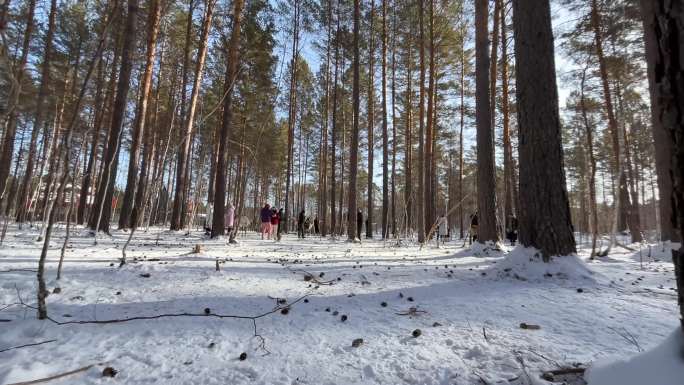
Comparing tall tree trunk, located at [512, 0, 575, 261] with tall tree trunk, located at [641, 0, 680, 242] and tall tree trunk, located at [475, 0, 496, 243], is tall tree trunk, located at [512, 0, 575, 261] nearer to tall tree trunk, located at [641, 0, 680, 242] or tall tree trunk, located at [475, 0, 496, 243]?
tall tree trunk, located at [641, 0, 680, 242]

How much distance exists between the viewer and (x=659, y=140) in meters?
5.42

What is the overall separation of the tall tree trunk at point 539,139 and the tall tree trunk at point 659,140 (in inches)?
36.3

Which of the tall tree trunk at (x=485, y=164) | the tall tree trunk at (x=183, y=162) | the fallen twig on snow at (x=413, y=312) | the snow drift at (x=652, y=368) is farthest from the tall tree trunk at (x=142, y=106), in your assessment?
the snow drift at (x=652, y=368)

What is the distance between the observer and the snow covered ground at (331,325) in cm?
158

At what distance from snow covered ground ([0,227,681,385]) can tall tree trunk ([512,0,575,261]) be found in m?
0.33

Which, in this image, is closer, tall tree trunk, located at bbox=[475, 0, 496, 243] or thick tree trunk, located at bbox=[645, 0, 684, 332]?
thick tree trunk, located at bbox=[645, 0, 684, 332]

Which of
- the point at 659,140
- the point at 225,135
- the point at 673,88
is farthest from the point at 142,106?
the point at 659,140

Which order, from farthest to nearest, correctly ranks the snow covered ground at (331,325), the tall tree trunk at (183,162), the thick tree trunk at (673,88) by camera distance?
the tall tree trunk at (183,162), the snow covered ground at (331,325), the thick tree trunk at (673,88)

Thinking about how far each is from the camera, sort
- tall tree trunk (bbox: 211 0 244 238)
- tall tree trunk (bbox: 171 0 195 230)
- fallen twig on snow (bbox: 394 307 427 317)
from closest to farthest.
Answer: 1. fallen twig on snow (bbox: 394 307 427 317)
2. tall tree trunk (bbox: 211 0 244 238)
3. tall tree trunk (bbox: 171 0 195 230)

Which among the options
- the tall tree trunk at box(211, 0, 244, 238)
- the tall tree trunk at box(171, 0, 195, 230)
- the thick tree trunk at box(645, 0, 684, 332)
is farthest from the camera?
the tall tree trunk at box(171, 0, 195, 230)

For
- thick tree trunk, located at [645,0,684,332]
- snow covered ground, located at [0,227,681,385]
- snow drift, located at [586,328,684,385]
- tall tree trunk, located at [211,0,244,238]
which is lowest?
snow covered ground, located at [0,227,681,385]

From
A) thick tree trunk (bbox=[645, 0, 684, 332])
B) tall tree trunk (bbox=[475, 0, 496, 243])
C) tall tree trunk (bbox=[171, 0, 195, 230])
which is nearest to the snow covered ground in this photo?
thick tree trunk (bbox=[645, 0, 684, 332])

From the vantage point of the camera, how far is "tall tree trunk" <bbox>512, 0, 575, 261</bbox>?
12.3 ft

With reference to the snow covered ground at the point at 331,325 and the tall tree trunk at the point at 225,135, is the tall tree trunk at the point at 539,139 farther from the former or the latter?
the tall tree trunk at the point at 225,135
